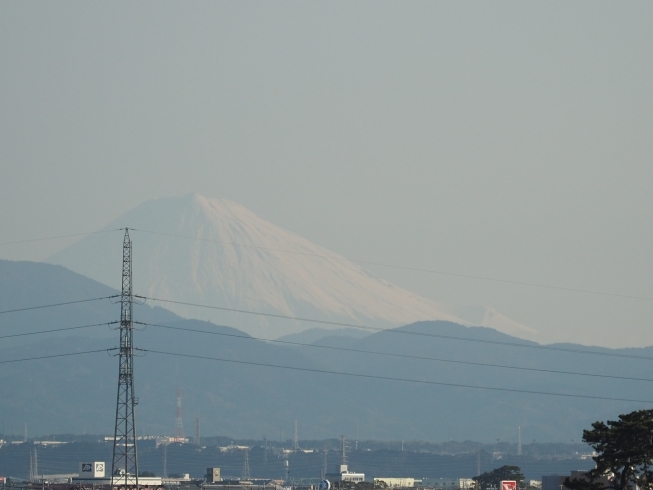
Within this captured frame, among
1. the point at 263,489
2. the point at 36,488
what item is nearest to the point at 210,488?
the point at 263,489

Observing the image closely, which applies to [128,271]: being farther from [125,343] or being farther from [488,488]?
[488,488]

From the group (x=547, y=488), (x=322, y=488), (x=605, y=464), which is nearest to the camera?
(x=605, y=464)

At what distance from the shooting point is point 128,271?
112625mm

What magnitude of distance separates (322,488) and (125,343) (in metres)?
88.5

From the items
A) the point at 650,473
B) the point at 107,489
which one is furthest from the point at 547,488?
the point at 107,489

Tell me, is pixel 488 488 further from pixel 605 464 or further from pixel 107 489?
pixel 605 464

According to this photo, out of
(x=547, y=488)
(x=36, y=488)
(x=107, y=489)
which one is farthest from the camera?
(x=107, y=489)

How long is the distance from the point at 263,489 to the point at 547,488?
3767 inches

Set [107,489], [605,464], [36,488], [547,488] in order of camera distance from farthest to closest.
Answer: [107,489], [36,488], [547,488], [605,464]

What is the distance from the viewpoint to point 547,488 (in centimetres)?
10856

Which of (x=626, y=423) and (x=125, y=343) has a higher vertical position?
(x=125, y=343)

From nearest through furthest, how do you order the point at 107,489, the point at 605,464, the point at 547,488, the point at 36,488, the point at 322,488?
the point at 605,464 < the point at 547,488 < the point at 36,488 < the point at 107,489 < the point at 322,488

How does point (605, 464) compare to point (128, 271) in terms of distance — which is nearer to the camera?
point (605, 464)

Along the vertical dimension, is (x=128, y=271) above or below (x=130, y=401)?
above
